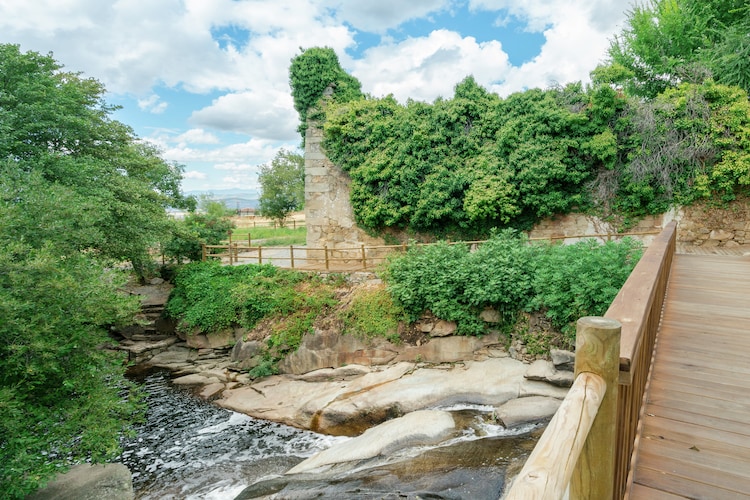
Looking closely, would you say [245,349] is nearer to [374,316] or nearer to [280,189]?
[374,316]

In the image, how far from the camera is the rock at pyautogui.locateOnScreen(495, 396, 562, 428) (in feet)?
22.7

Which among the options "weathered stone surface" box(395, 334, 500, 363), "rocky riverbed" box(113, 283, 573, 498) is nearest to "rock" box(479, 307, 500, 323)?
"rocky riverbed" box(113, 283, 573, 498)

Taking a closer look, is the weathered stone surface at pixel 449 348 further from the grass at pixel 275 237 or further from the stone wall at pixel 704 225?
the grass at pixel 275 237

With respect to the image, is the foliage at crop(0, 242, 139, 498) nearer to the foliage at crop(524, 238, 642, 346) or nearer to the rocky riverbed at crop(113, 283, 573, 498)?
the rocky riverbed at crop(113, 283, 573, 498)

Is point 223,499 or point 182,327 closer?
point 223,499

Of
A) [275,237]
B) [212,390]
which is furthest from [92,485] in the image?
[275,237]

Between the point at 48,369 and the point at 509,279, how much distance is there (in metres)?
8.51

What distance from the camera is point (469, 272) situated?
31.5ft

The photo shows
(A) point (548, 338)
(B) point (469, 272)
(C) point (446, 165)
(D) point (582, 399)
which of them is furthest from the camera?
(C) point (446, 165)

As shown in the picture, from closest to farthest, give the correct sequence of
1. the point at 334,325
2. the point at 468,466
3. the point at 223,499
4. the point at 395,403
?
the point at 468,466, the point at 223,499, the point at 395,403, the point at 334,325

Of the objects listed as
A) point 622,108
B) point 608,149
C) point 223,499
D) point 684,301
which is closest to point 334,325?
point 223,499

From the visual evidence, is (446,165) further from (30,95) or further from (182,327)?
(30,95)

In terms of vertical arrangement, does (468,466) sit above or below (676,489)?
below

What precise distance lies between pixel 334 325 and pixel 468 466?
567cm
